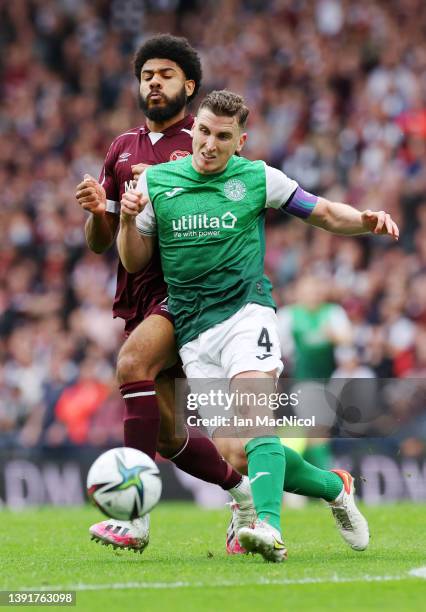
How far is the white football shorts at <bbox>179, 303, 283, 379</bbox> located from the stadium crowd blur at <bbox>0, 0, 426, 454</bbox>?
598 centimetres

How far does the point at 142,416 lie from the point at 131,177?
1.33 metres

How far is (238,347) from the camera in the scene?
604 cm

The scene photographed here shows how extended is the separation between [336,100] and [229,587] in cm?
1226

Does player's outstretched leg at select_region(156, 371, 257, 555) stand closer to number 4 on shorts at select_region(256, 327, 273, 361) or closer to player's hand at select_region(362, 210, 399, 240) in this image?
number 4 on shorts at select_region(256, 327, 273, 361)

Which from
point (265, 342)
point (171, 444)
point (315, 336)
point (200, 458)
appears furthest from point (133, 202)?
point (315, 336)

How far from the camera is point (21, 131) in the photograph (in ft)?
64.1

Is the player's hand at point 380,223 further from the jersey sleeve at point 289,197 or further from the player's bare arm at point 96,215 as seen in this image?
the player's bare arm at point 96,215

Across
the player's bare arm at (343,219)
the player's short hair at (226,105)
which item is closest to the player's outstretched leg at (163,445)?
the player's bare arm at (343,219)

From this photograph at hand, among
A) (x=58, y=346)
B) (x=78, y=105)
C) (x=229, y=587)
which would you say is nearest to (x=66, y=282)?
(x=58, y=346)

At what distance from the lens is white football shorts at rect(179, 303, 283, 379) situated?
6.01 m

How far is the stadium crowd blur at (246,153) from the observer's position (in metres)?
14.0

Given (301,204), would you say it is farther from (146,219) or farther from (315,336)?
(315,336)

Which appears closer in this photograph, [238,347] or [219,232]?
[238,347]

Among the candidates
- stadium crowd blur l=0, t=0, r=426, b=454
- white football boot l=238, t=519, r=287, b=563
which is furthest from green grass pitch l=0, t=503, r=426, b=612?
stadium crowd blur l=0, t=0, r=426, b=454
